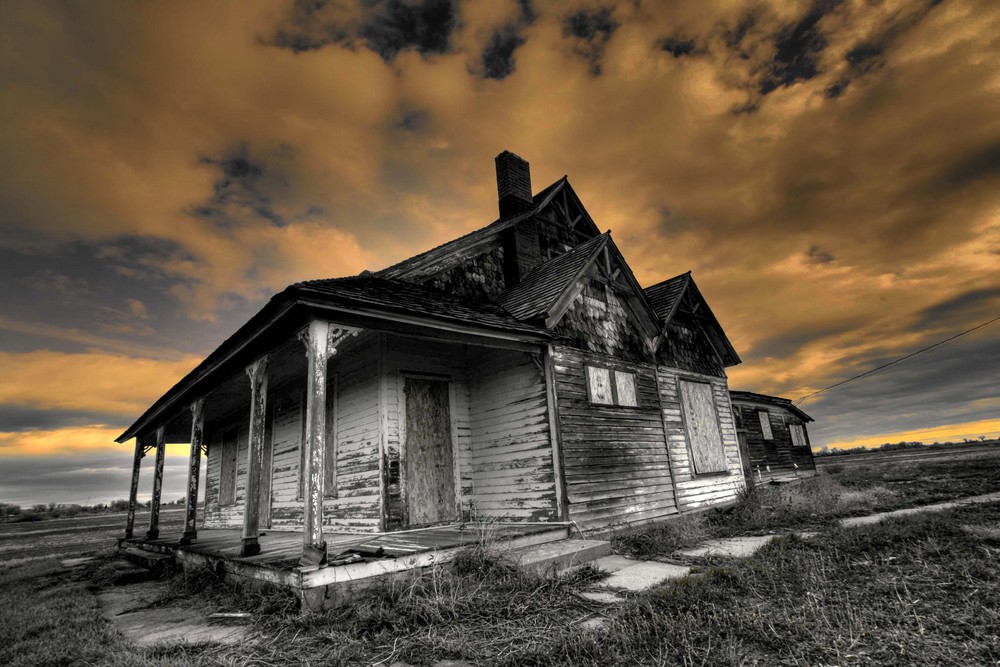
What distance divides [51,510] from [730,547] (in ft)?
186

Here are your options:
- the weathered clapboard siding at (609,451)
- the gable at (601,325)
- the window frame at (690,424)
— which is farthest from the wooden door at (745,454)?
the gable at (601,325)

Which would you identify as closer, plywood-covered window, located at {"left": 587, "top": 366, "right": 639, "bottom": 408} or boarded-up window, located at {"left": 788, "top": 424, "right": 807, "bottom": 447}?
plywood-covered window, located at {"left": 587, "top": 366, "right": 639, "bottom": 408}

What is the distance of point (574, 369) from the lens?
9.62 metres

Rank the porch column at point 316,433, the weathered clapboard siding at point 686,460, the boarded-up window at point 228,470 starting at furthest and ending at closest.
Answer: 1. the boarded-up window at point 228,470
2. the weathered clapboard siding at point 686,460
3. the porch column at point 316,433

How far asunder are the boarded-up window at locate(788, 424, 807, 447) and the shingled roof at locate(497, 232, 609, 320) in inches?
779

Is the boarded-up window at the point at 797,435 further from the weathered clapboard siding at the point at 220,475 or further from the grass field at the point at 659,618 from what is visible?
the weathered clapboard siding at the point at 220,475

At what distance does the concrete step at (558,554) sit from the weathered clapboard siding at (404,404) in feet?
8.10

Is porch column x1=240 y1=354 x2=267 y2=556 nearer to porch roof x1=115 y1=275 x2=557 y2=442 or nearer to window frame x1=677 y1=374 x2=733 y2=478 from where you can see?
porch roof x1=115 y1=275 x2=557 y2=442

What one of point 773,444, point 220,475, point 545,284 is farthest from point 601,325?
point 773,444

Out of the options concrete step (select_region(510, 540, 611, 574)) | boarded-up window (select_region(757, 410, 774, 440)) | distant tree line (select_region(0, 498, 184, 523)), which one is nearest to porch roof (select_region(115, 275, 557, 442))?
concrete step (select_region(510, 540, 611, 574))

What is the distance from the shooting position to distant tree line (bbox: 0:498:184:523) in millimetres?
35312

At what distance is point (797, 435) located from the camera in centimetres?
2522

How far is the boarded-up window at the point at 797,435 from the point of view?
81.1 ft

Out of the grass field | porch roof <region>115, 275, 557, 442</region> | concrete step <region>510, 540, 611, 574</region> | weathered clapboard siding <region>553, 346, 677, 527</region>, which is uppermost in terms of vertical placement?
porch roof <region>115, 275, 557, 442</region>
